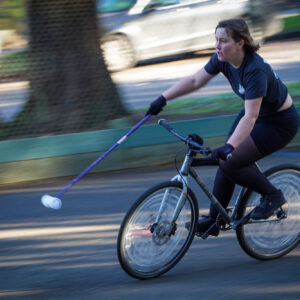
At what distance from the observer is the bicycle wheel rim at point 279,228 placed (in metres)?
4.41

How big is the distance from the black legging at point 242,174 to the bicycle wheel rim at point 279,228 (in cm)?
19

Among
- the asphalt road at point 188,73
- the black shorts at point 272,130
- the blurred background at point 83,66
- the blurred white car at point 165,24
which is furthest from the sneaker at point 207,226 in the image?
the asphalt road at point 188,73

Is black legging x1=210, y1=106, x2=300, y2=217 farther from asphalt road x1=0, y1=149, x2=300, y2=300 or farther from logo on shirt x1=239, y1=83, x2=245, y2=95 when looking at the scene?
asphalt road x1=0, y1=149, x2=300, y2=300

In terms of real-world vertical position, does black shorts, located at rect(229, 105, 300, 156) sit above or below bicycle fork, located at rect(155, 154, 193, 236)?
above

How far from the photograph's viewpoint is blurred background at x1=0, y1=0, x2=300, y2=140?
6871mm

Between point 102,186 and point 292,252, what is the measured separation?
2.40 meters

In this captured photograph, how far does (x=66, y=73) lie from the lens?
716 centimetres

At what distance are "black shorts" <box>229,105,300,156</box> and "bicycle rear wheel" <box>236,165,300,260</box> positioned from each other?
33 cm

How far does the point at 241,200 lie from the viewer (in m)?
4.32

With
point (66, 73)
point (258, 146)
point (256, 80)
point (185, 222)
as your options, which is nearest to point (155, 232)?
point (185, 222)

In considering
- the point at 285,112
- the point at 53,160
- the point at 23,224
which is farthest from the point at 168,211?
the point at 53,160

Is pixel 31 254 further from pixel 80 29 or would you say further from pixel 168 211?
pixel 80 29

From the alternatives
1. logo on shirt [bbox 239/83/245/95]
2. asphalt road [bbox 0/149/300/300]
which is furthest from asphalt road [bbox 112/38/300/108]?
logo on shirt [bbox 239/83/245/95]

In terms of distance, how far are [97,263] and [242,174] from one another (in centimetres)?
129
